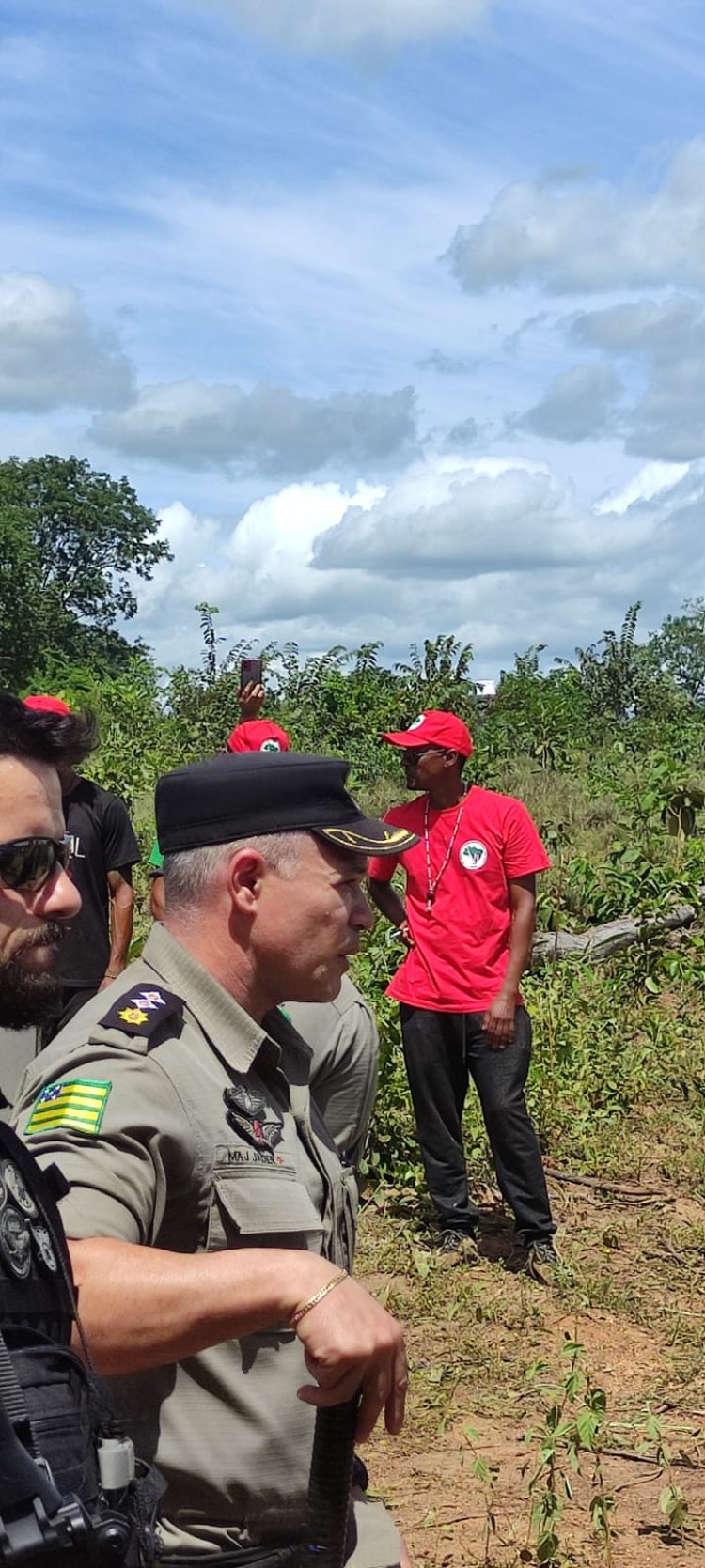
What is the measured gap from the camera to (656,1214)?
20.9ft

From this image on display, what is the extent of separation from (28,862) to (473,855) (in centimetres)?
419

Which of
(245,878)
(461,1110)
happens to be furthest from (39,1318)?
(461,1110)

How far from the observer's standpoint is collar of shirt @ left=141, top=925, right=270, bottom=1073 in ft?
6.86

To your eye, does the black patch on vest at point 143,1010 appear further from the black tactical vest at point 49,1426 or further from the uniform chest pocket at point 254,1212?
the black tactical vest at point 49,1426

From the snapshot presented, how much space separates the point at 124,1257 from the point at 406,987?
4.36m

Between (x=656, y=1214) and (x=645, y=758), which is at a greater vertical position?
(x=645, y=758)

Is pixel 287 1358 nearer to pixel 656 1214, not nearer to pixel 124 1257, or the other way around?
pixel 124 1257

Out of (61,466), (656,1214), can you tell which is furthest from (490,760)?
(61,466)

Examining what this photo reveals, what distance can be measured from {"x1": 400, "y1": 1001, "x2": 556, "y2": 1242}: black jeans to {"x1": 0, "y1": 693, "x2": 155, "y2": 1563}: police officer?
4.19 m

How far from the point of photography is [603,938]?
30.6ft

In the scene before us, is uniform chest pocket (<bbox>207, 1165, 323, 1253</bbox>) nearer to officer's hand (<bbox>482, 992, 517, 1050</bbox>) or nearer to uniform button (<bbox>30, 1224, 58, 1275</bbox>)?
uniform button (<bbox>30, 1224, 58, 1275</bbox>)

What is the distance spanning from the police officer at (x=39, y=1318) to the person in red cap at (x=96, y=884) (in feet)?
12.9

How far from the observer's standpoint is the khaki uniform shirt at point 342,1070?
126 inches

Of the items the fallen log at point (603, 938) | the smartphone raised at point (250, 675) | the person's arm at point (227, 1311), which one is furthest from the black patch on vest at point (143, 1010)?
the fallen log at point (603, 938)
